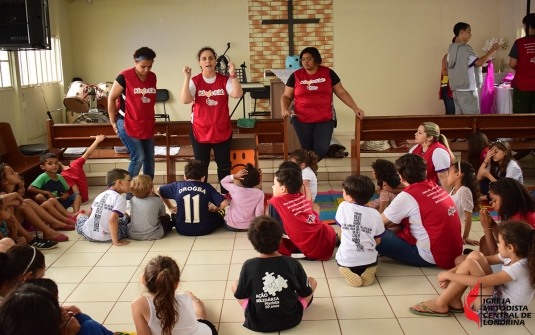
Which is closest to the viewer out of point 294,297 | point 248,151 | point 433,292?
point 294,297

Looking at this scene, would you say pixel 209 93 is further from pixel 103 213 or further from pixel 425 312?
pixel 425 312

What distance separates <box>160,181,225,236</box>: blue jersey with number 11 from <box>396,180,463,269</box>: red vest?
173cm

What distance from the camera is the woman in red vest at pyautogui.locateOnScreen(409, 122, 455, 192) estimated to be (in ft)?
16.1

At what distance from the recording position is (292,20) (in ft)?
31.7

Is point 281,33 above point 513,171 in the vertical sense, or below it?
above

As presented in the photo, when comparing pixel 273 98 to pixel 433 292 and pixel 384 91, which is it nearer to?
pixel 384 91

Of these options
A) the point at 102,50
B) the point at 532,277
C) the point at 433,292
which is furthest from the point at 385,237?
the point at 102,50

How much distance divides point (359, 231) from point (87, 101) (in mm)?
5857

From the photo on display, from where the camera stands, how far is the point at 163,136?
21.3 feet

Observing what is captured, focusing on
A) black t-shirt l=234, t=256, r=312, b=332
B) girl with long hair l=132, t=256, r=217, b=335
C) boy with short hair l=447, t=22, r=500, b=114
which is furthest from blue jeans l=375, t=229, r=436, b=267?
boy with short hair l=447, t=22, r=500, b=114

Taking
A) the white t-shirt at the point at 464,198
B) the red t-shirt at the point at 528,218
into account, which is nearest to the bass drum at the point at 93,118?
the white t-shirt at the point at 464,198

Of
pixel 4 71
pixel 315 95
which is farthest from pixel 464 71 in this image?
pixel 4 71

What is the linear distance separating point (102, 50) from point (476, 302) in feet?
26.8

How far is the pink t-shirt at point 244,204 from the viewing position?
15.7 feet
